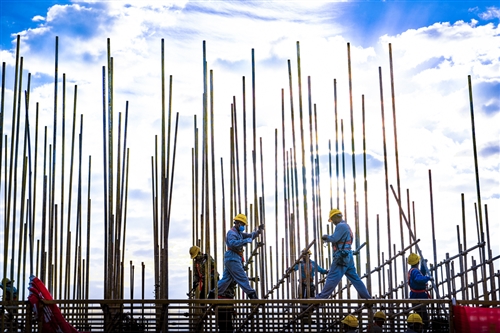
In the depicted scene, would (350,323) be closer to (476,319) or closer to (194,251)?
(476,319)

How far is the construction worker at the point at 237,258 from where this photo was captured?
1299 centimetres

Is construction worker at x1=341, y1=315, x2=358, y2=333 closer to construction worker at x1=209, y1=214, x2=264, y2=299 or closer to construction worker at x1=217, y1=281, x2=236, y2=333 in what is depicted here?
construction worker at x1=209, y1=214, x2=264, y2=299

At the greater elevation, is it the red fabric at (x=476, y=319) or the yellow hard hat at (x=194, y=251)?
the yellow hard hat at (x=194, y=251)

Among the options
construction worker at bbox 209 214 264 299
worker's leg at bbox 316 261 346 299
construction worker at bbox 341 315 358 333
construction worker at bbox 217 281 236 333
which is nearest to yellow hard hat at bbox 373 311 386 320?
construction worker at bbox 341 315 358 333

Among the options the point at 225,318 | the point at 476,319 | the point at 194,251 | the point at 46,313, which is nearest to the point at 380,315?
the point at 476,319

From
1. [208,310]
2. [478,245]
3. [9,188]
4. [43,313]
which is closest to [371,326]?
[208,310]

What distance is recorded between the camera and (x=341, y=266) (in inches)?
527

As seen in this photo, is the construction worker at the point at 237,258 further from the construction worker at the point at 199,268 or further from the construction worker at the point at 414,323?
the construction worker at the point at 414,323

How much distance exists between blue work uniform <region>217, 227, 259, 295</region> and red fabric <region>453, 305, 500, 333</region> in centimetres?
A: 336

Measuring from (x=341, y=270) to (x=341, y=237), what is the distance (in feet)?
1.89

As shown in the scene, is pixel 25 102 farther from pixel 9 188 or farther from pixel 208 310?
pixel 208 310

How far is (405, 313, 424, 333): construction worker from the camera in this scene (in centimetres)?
1233

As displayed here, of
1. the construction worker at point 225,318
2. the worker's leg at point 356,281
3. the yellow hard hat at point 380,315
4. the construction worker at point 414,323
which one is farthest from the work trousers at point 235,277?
the construction worker at point 414,323

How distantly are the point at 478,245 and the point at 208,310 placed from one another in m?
5.58
